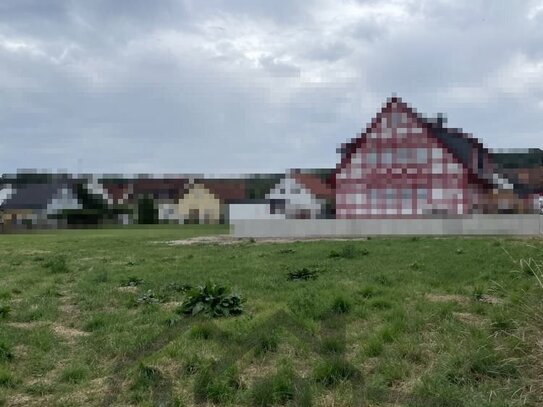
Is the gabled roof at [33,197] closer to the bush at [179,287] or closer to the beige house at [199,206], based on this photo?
the beige house at [199,206]

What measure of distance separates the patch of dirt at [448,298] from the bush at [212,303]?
A: 2.65 metres

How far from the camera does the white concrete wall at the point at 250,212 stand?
26.8m

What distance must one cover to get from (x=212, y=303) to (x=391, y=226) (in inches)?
779

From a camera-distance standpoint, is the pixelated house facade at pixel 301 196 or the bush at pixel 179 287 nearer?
the bush at pixel 179 287

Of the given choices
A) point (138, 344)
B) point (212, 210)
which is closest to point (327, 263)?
point (138, 344)

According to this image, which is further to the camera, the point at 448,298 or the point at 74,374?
the point at 448,298

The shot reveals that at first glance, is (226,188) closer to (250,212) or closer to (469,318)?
(250,212)

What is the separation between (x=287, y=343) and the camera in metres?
5.39

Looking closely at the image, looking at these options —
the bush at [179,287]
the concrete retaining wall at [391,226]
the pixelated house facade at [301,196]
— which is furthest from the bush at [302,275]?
the pixelated house facade at [301,196]

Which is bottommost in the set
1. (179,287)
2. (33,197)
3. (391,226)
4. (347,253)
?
(179,287)

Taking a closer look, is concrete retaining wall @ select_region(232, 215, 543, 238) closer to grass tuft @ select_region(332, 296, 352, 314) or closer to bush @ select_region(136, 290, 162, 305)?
bush @ select_region(136, 290, 162, 305)

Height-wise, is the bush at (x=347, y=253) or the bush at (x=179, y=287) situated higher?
the bush at (x=347, y=253)

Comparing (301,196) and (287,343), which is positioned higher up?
(301,196)

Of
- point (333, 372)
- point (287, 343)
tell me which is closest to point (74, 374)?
point (287, 343)
